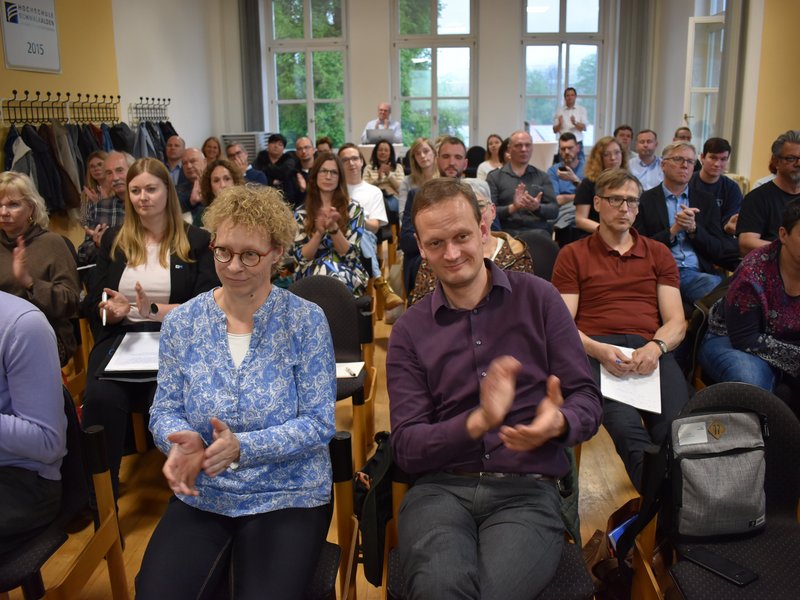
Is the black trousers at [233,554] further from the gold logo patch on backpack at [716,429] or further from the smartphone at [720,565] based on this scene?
the gold logo patch on backpack at [716,429]

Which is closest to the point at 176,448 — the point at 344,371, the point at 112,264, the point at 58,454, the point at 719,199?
the point at 58,454

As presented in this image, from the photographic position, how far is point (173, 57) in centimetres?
908

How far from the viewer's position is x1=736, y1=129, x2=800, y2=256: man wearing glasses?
3482 millimetres

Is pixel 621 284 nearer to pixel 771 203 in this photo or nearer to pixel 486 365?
pixel 486 365

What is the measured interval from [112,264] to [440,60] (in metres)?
9.47

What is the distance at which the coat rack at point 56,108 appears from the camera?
5559mm

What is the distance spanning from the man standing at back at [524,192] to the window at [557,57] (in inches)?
246

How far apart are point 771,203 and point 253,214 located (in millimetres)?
2837

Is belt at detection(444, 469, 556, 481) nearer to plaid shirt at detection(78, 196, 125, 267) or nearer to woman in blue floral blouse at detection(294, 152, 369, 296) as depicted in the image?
woman in blue floral blouse at detection(294, 152, 369, 296)

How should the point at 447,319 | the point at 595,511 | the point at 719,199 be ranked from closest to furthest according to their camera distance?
1. the point at 447,319
2. the point at 595,511
3. the point at 719,199

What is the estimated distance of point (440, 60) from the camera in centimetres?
1129

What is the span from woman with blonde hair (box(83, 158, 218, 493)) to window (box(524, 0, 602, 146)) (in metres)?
8.90

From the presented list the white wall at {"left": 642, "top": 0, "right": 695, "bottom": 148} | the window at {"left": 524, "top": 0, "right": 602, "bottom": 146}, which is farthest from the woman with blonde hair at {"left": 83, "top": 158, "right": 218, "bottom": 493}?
the window at {"left": 524, "top": 0, "right": 602, "bottom": 146}

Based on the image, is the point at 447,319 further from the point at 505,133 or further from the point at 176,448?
the point at 505,133
